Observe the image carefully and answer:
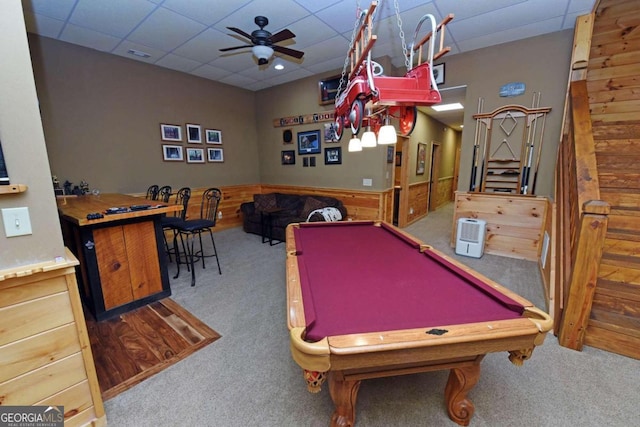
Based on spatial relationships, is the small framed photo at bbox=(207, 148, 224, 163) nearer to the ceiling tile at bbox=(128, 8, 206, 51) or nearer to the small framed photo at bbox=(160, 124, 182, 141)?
the small framed photo at bbox=(160, 124, 182, 141)

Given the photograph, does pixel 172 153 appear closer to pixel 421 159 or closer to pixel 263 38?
pixel 263 38

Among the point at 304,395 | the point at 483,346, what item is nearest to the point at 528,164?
the point at 483,346

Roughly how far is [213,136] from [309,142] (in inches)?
74.2

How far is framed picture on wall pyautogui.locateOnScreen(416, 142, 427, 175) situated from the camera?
616cm

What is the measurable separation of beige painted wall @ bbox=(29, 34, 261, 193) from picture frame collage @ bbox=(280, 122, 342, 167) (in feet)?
4.04

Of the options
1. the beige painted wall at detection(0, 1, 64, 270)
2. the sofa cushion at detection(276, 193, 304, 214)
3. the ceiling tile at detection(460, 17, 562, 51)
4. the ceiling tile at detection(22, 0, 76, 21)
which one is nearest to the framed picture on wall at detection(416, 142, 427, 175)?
the ceiling tile at detection(460, 17, 562, 51)

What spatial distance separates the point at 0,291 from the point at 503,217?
187 inches

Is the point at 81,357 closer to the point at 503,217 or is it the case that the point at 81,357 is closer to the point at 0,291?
the point at 0,291

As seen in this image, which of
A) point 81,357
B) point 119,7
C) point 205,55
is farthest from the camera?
point 205,55

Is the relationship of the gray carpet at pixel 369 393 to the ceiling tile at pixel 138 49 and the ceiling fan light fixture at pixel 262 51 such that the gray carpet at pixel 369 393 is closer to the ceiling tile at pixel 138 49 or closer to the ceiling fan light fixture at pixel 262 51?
the ceiling fan light fixture at pixel 262 51

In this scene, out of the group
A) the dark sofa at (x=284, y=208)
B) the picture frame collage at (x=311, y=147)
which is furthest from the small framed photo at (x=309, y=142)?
the dark sofa at (x=284, y=208)

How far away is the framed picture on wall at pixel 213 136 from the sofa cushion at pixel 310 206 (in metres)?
2.20

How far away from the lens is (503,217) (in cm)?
376

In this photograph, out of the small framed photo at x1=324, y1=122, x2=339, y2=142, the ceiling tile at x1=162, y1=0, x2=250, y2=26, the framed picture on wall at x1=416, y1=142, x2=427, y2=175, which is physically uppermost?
the ceiling tile at x1=162, y1=0, x2=250, y2=26
